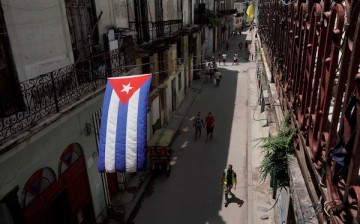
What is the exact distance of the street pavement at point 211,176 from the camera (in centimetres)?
1157

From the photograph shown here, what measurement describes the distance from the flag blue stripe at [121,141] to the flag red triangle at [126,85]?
276 mm

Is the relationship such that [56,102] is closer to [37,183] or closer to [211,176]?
[37,183]

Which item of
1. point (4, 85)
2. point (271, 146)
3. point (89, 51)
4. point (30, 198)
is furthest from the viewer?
point (89, 51)

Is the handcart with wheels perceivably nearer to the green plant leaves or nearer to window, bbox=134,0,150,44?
window, bbox=134,0,150,44

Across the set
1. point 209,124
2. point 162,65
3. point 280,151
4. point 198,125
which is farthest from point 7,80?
point 198,125

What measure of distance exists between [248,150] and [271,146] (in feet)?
35.0

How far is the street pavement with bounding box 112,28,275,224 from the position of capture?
11.6m

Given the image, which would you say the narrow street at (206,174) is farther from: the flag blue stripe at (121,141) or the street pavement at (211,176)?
the flag blue stripe at (121,141)

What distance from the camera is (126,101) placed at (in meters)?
7.05

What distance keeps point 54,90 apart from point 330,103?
19.7 feet

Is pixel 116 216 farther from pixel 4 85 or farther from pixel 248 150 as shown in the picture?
pixel 248 150

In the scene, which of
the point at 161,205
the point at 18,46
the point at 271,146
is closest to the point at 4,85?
the point at 18,46

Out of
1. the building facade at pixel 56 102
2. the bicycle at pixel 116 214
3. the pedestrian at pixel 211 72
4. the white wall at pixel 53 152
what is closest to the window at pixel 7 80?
the building facade at pixel 56 102

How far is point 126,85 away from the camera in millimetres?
7215
